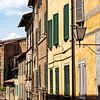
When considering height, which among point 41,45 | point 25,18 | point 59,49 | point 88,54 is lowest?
point 88,54

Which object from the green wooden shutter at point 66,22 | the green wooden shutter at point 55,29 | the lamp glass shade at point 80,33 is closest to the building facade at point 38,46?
the green wooden shutter at point 55,29

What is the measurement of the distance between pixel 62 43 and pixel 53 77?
10.6ft

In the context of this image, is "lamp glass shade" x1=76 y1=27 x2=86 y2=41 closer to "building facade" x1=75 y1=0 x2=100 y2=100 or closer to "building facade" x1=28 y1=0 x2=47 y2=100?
"building facade" x1=75 y1=0 x2=100 y2=100

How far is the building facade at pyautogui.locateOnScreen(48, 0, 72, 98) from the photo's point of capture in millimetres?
20844

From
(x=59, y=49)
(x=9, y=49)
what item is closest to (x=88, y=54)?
(x=59, y=49)

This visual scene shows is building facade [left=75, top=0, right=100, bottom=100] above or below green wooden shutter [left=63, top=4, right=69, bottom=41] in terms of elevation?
below

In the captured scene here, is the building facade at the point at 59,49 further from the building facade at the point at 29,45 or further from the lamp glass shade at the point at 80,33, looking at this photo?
the building facade at the point at 29,45

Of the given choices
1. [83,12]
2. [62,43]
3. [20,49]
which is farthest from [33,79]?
[20,49]

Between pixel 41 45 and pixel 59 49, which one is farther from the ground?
pixel 41 45

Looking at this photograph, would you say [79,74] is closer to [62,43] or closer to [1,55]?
[62,43]

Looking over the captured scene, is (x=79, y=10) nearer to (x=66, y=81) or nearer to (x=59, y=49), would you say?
(x=66, y=81)

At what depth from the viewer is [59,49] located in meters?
23.4

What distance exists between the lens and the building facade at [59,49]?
68.4ft

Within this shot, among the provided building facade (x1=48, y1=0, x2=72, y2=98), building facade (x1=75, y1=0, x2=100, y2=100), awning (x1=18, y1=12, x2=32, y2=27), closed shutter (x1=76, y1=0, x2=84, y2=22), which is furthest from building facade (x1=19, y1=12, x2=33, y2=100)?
building facade (x1=75, y1=0, x2=100, y2=100)
